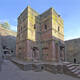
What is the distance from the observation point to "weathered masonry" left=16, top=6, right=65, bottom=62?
12.9 metres

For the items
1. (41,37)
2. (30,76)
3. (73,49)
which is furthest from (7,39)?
(30,76)

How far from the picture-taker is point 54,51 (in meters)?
12.5

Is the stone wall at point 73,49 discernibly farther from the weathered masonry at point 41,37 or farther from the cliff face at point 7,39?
the cliff face at point 7,39

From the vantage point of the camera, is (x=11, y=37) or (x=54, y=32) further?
(x=11, y=37)

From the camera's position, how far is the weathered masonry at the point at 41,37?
12.9 m

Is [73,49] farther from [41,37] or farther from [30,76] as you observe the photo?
[30,76]

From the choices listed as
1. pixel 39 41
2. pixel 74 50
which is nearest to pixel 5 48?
pixel 39 41

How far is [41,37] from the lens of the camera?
50.2 feet

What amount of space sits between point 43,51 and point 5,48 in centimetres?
2285

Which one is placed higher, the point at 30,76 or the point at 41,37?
the point at 41,37

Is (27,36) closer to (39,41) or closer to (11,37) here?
(39,41)

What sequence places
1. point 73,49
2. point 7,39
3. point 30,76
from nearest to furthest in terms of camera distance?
point 30,76 < point 73,49 < point 7,39

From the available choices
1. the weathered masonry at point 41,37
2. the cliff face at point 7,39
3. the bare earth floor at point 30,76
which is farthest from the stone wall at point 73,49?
the cliff face at point 7,39

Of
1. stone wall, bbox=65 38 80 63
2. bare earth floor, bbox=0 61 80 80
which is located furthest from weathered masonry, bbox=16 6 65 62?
stone wall, bbox=65 38 80 63
